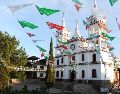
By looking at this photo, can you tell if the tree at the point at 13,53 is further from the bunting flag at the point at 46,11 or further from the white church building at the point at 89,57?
the bunting flag at the point at 46,11

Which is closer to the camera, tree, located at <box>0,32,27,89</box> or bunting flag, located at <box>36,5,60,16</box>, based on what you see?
bunting flag, located at <box>36,5,60,16</box>

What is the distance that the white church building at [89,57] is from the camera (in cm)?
5075

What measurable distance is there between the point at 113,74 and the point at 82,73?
649 centimetres

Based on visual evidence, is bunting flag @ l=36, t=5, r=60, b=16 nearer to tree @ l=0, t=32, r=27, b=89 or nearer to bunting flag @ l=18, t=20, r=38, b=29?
bunting flag @ l=18, t=20, r=38, b=29

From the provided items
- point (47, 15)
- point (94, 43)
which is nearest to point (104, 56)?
point (94, 43)

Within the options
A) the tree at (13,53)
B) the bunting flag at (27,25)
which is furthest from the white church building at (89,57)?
the bunting flag at (27,25)

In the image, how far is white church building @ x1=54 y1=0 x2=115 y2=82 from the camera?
A: 50750 millimetres

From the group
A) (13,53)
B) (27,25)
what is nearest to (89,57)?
(13,53)

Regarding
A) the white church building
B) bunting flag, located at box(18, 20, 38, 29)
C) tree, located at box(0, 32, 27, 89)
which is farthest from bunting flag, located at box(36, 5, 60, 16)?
tree, located at box(0, 32, 27, 89)

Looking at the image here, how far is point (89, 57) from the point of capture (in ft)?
173

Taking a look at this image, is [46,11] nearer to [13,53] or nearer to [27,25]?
[27,25]

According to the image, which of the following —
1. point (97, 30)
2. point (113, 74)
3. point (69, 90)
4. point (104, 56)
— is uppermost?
point (97, 30)

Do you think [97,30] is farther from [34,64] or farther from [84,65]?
[34,64]

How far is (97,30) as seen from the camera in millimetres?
53719
